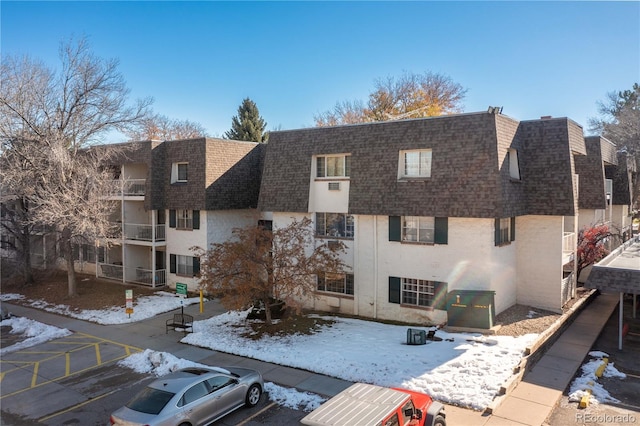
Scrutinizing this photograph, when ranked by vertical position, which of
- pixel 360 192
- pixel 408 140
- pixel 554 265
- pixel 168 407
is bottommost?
pixel 168 407

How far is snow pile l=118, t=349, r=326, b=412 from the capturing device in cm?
1175

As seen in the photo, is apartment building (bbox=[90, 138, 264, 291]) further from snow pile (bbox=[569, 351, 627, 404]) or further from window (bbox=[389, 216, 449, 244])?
snow pile (bbox=[569, 351, 627, 404])

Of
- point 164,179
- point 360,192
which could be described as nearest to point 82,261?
point 164,179

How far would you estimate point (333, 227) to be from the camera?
834 inches

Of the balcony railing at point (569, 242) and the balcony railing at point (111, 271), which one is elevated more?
the balcony railing at point (569, 242)

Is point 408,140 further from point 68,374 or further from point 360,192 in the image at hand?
point 68,374

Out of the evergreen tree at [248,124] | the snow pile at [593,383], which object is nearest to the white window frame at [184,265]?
the snow pile at [593,383]

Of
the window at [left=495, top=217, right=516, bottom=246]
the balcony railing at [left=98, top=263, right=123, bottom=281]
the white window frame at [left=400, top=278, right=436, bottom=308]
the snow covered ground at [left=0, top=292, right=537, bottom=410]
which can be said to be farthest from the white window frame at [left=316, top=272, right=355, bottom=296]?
the balcony railing at [left=98, top=263, right=123, bottom=281]

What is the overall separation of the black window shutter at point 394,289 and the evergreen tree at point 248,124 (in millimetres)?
36249

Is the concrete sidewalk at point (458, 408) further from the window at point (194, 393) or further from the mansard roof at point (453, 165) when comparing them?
the mansard roof at point (453, 165)

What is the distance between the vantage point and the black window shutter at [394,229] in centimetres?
1889

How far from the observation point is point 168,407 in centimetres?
957

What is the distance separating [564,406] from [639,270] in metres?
6.97

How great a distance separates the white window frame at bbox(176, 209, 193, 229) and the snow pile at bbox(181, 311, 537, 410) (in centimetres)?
866
